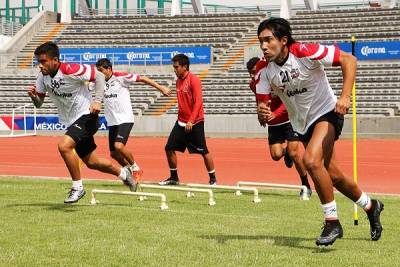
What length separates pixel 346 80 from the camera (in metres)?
7.57

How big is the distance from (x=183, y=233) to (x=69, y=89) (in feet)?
11.1

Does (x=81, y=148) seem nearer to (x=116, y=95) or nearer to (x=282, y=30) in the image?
(x=116, y=95)

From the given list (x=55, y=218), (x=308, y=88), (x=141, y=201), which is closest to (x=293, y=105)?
(x=308, y=88)

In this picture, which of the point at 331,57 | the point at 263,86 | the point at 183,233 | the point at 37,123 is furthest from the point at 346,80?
the point at 37,123

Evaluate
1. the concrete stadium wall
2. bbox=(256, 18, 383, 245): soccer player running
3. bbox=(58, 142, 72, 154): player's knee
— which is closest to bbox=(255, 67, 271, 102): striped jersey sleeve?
bbox=(256, 18, 383, 245): soccer player running

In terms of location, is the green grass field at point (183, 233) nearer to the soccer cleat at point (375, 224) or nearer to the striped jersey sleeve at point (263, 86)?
the soccer cleat at point (375, 224)

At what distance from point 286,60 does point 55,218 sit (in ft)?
11.8

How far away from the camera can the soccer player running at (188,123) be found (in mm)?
15031

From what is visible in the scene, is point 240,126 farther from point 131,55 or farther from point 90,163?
point 90,163

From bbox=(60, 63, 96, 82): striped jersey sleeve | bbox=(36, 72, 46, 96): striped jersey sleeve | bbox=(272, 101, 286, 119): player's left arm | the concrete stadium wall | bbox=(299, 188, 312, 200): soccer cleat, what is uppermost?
bbox=(60, 63, 96, 82): striped jersey sleeve

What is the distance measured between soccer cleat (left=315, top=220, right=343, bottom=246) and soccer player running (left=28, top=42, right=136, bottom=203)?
4358 mm

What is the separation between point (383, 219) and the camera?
400 inches

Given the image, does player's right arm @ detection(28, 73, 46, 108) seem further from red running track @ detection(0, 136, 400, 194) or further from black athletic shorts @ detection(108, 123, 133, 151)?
red running track @ detection(0, 136, 400, 194)

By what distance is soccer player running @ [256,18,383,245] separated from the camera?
7.75 meters
